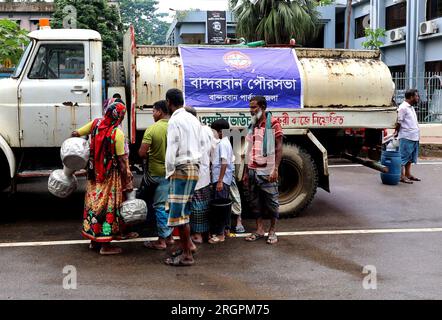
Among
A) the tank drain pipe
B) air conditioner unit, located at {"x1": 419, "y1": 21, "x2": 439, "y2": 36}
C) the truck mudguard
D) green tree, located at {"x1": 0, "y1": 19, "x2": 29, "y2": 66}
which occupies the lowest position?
the tank drain pipe

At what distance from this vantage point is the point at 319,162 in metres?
7.81

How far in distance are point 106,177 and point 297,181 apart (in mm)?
2824

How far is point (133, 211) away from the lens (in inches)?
228

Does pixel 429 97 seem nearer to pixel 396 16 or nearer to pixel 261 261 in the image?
pixel 396 16

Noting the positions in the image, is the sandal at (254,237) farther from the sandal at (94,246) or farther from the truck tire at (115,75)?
the truck tire at (115,75)

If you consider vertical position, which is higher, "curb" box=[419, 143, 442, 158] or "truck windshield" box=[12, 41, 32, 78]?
"truck windshield" box=[12, 41, 32, 78]

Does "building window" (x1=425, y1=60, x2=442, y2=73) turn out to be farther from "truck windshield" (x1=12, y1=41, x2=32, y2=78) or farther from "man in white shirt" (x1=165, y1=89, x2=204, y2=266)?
"man in white shirt" (x1=165, y1=89, x2=204, y2=266)

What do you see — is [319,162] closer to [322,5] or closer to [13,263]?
[13,263]

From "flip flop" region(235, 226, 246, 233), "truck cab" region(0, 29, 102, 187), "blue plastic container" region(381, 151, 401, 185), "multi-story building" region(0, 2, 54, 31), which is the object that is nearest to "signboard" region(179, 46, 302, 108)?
"truck cab" region(0, 29, 102, 187)

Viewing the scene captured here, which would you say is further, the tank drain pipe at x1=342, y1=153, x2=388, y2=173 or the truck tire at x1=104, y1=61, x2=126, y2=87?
the tank drain pipe at x1=342, y1=153, x2=388, y2=173

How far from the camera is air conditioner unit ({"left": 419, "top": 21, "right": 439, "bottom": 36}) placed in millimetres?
24769

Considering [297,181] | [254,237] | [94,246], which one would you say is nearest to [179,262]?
[94,246]

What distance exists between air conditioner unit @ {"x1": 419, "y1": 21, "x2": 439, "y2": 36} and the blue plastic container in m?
16.8

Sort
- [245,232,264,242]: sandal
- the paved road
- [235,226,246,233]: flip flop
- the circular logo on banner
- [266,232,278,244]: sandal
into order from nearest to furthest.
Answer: the paved road → [266,232,278,244]: sandal → [245,232,264,242]: sandal → [235,226,246,233]: flip flop → the circular logo on banner
